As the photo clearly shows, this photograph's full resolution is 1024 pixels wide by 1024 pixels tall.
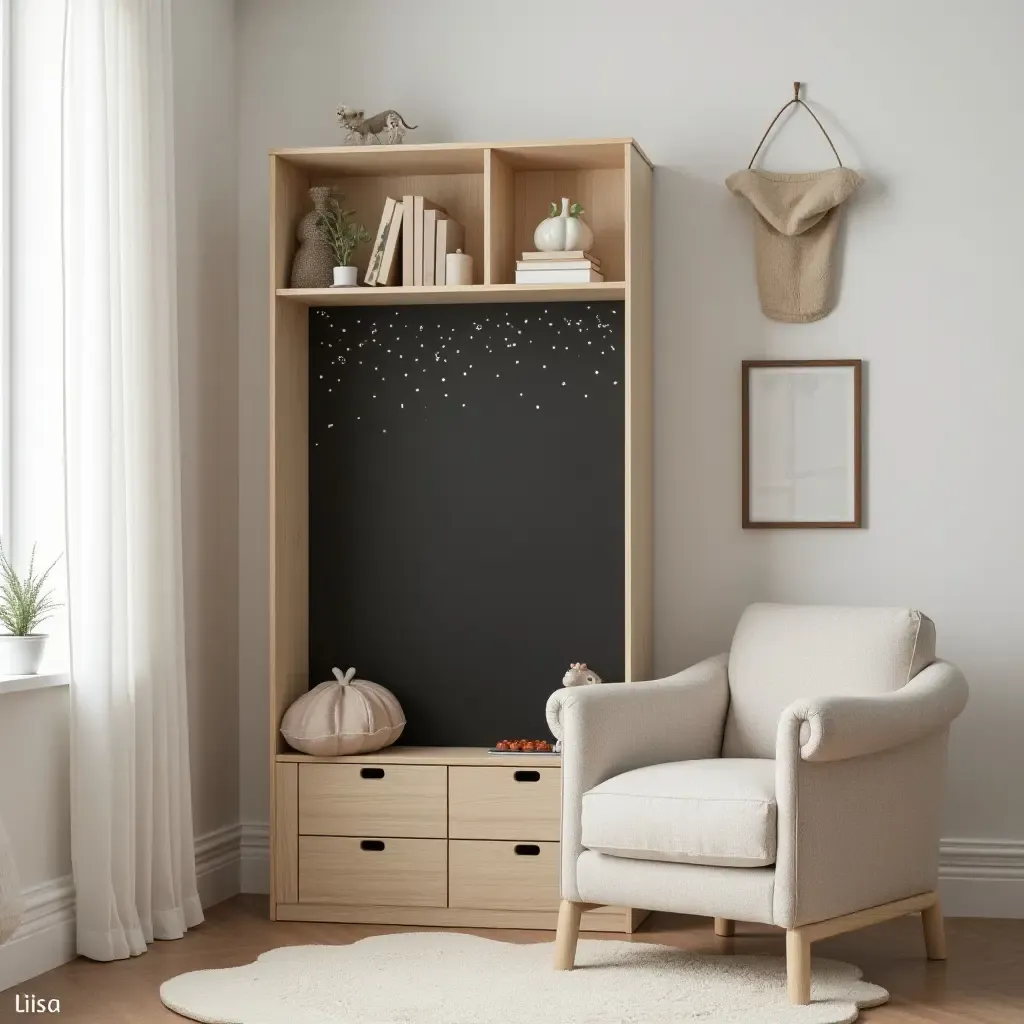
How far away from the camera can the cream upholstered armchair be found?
3094 mm

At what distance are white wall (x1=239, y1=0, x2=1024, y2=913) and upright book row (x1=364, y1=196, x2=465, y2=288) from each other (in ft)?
1.36

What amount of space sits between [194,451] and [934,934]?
2.35 meters

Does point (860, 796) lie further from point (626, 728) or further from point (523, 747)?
point (523, 747)

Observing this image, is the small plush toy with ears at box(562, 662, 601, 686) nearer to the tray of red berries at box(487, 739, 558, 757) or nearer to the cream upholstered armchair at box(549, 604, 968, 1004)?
the tray of red berries at box(487, 739, 558, 757)

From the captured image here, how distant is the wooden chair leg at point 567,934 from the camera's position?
3396mm

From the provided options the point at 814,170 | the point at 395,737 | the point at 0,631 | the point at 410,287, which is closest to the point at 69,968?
the point at 0,631

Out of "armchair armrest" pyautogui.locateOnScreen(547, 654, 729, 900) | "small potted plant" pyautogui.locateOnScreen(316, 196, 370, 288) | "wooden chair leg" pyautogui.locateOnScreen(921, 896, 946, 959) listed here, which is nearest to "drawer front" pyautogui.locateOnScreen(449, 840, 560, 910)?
"armchair armrest" pyautogui.locateOnScreen(547, 654, 729, 900)

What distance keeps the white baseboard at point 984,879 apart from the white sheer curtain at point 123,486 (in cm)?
207

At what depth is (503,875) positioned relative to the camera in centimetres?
388

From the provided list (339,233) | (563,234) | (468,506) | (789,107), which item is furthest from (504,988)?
Result: (789,107)

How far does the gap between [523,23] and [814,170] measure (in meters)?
0.98

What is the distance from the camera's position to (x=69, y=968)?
3432mm

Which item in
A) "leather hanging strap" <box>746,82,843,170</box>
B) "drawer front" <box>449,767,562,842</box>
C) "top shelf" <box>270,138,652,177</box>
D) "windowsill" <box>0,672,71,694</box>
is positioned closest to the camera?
"windowsill" <box>0,672,71,694</box>

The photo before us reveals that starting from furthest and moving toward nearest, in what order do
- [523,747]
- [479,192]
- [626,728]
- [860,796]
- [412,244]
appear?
[479,192]
[412,244]
[523,747]
[626,728]
[860,796]
